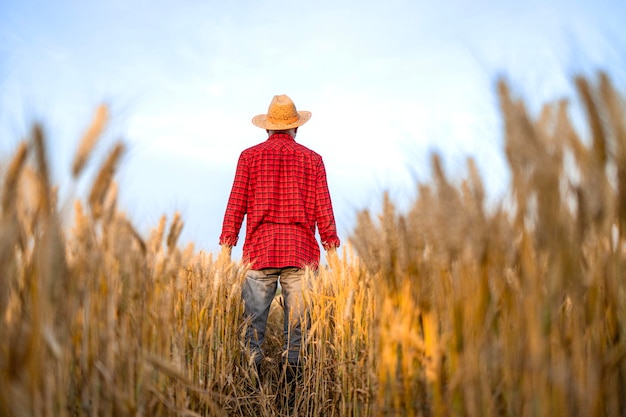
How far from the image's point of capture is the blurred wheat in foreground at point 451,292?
140 cm

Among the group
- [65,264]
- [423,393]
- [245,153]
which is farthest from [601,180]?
[245,153]

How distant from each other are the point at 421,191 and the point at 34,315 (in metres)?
1.14

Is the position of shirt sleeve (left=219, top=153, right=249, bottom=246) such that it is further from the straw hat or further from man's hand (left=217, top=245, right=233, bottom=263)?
the straw hat

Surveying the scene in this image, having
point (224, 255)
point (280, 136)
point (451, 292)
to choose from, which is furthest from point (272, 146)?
point (451, 292)

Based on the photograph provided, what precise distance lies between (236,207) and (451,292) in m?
2.87

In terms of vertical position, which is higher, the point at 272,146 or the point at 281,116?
the point at 281,116

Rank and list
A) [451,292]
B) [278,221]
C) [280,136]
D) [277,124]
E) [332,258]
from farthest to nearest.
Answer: [277,124] → [280,136] → [278,221] → [332,258] → [451,292]

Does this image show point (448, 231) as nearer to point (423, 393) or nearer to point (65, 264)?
point (423, 393)

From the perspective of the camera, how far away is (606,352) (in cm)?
158

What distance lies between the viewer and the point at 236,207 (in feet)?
14.2

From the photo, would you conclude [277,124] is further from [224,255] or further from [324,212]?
[224,255]

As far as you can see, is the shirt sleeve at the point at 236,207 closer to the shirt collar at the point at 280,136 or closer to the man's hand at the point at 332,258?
the shirt collar at the point at 280,136

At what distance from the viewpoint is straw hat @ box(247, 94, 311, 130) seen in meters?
4.68

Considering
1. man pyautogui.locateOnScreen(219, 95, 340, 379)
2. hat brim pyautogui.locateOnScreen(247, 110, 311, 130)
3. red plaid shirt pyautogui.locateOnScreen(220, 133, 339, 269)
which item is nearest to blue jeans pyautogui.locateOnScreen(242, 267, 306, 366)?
man pyautogui.locateOnScreen(219, 95, 340, 379)
